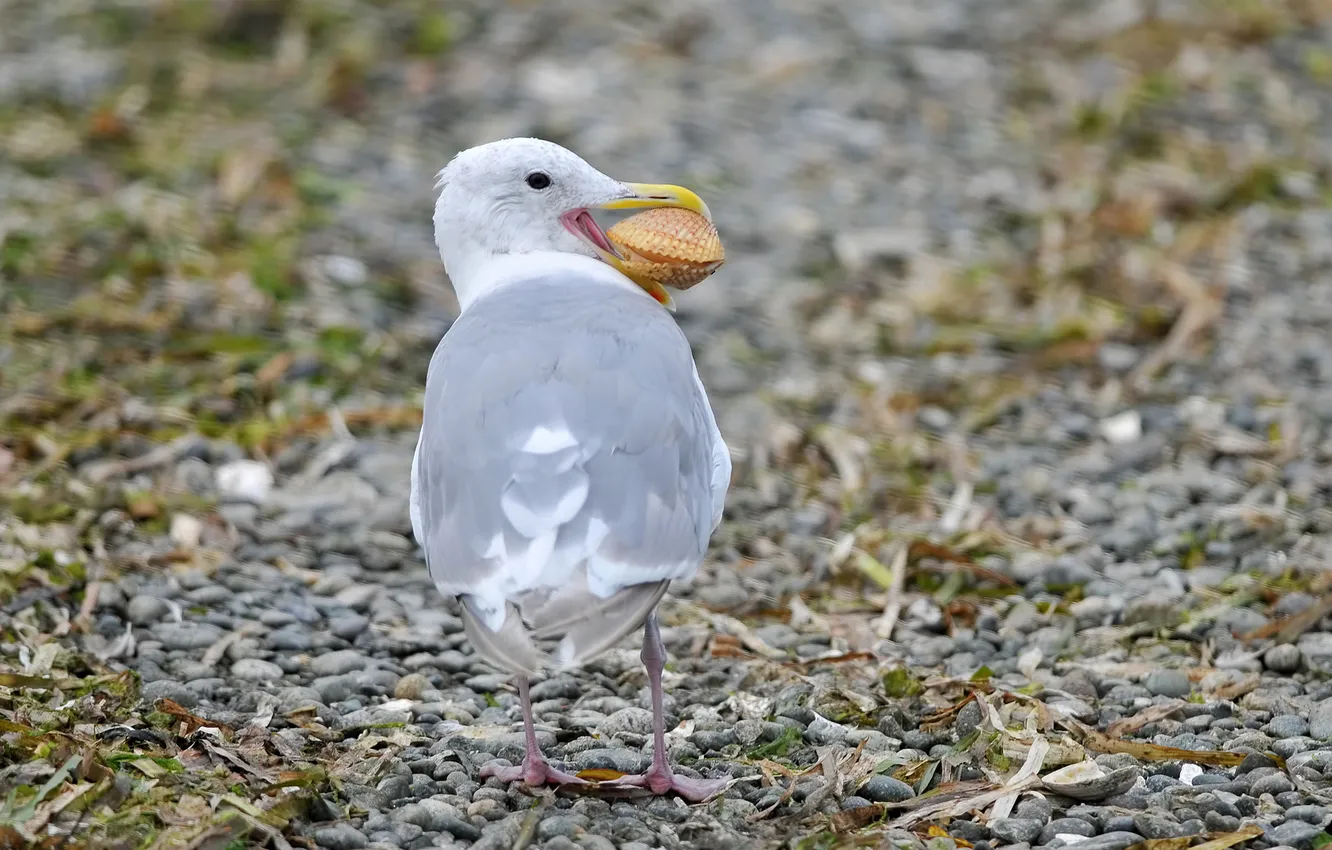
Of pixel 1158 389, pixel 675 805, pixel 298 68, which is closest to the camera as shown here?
pixel 675 805

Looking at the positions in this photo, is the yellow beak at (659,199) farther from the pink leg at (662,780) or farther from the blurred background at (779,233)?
the pink leg at (662,780)

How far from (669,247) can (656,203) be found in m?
0.17

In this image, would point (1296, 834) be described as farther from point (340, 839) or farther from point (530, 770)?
point (340, 839)

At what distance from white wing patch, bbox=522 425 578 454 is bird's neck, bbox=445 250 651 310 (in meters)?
0.86

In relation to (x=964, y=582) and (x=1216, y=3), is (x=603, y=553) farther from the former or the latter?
(x=1216, y=3)

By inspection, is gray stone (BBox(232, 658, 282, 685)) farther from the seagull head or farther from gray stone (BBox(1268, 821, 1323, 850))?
gray stone (BBox(1268, 821, 1323, 850))

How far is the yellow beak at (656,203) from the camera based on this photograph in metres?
5.06

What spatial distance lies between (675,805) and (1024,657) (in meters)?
1.30

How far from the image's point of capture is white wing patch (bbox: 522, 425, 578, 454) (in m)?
4.02

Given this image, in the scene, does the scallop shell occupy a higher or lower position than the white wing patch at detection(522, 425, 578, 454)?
lower

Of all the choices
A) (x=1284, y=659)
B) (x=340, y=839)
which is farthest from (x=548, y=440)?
(x=1284, y=659)

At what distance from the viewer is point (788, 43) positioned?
36.0 ft

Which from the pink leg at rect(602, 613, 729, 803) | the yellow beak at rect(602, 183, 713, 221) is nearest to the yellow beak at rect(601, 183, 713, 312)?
the yellow beak at rect(602, 183, 713, 221)

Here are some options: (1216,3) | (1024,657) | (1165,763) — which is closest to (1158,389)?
(1024,657)
